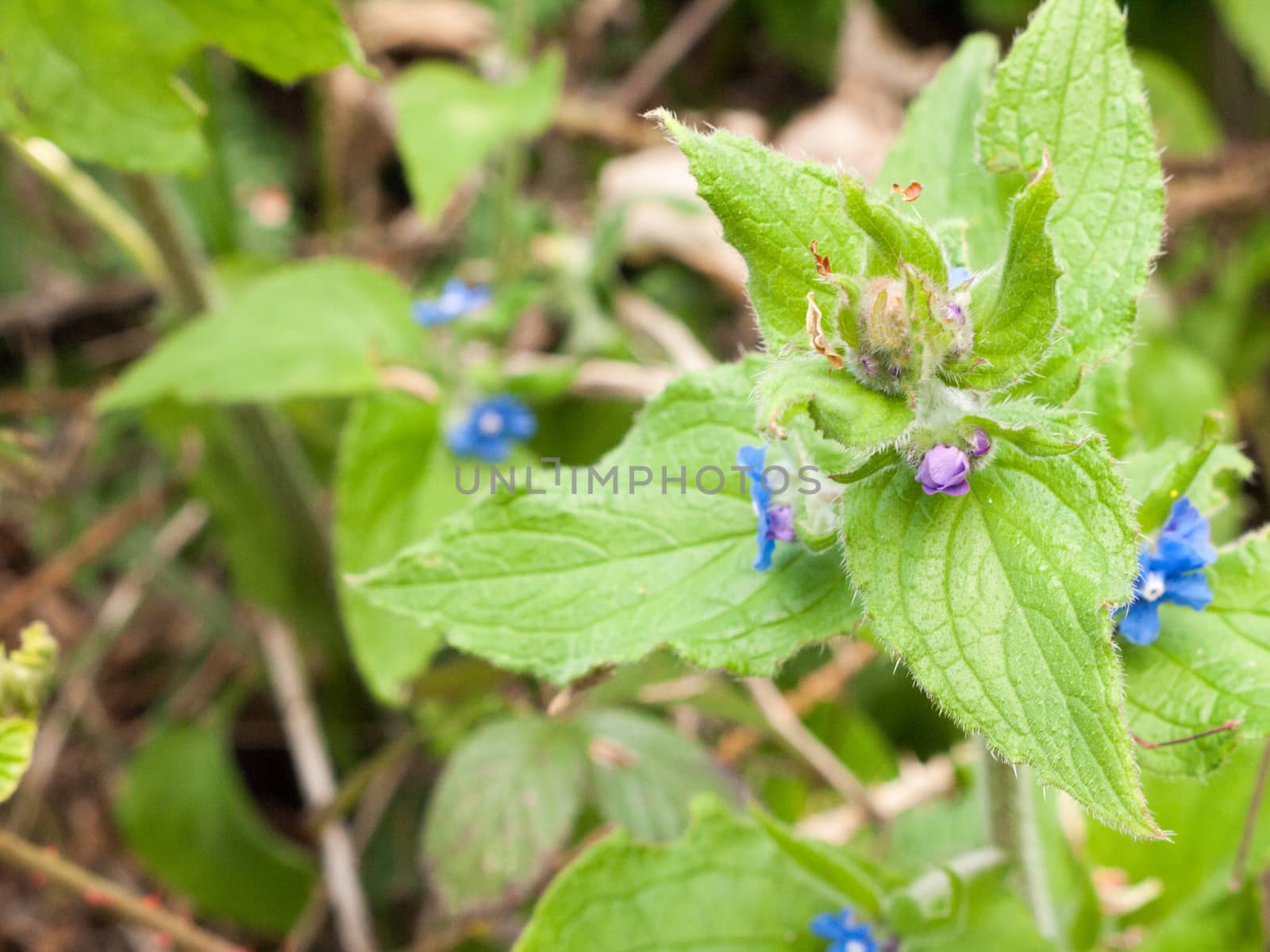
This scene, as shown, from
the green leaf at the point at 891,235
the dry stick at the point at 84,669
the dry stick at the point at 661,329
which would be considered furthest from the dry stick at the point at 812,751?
the dry stick at the point at 84,669

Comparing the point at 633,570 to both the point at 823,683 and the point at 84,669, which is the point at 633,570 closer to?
the point at 823,683

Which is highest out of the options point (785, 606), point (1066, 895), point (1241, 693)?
point (785, 606)

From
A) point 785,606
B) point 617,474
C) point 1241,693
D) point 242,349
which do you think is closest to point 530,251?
point 242,349

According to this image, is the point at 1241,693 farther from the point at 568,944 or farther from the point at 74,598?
the point at 74,598

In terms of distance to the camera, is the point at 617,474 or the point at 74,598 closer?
the point at 617,474

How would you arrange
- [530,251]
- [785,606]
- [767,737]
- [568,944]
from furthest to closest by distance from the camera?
1. [530,251]
2. [767,737]
3. [568,944]
4. [785,606]

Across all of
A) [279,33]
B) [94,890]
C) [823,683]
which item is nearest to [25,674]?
[94,890]

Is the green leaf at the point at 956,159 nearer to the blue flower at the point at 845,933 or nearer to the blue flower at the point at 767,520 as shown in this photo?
the blue flower at the point at 767,520
